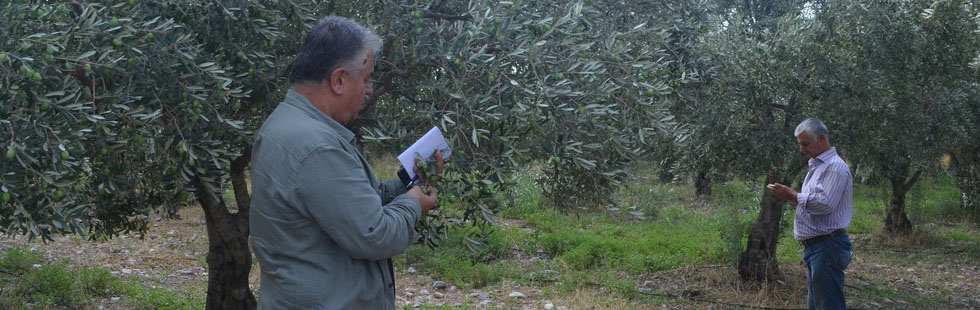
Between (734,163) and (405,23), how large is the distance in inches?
171

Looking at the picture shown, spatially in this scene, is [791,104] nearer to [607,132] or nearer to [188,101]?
[607,132]

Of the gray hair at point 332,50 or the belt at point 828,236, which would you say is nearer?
the gray hair at point 332,50

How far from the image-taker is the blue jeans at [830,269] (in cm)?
659

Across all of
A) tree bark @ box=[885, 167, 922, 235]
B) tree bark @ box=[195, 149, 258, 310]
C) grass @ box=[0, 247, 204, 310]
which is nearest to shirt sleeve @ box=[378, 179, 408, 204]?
tree bark @ box=[195, 149, 258, 310]

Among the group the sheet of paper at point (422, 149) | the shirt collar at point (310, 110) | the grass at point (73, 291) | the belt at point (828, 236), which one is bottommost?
the grass at point (73, 291)

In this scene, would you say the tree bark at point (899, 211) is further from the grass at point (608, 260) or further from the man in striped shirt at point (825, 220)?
the man in striped shirt at point (825, 220)

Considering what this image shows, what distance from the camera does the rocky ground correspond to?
375 inches

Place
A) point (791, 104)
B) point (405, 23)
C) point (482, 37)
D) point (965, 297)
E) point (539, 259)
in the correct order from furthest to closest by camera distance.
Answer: point (539, 259), point (965, 297), point (791, 104), point (405, 23), point (482, 37)

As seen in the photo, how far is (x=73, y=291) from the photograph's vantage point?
8.84 metres

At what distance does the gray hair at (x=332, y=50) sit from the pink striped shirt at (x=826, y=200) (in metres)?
4.68

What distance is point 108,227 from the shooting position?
19.6 ft

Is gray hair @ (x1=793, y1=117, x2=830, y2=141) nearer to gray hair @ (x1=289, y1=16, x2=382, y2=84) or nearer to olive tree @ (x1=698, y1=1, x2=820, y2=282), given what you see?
olive tree @ (x1=698, y1=1, x2=820, y2=282)

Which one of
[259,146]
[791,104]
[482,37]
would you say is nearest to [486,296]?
[791,104]

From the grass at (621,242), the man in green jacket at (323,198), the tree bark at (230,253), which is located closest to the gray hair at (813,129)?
the grass at (621,242)
